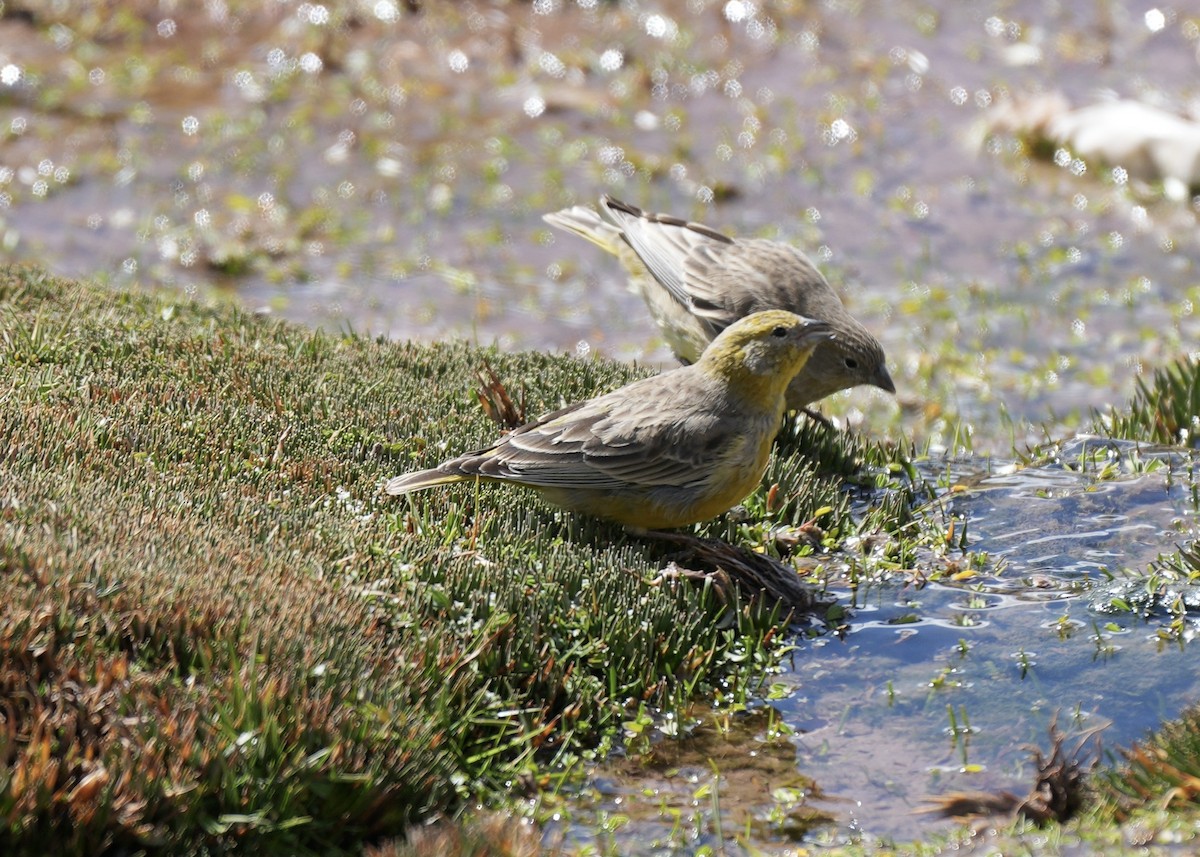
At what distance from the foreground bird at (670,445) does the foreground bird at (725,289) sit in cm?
132

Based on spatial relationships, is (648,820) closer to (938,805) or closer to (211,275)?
(938,805)

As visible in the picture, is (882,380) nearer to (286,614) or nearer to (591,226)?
(591,226)

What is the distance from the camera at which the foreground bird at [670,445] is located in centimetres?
619

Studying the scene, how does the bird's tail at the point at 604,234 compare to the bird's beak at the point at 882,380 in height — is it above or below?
below

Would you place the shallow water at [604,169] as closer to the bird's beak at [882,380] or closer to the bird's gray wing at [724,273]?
the bird's beak at [882,380]

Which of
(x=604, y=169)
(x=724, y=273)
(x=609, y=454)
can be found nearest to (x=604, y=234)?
(x=724, y=273)

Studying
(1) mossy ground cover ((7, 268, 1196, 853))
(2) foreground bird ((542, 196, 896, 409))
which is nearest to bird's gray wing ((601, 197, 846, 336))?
(2) foreground bird ((542, 196, 896, 409))

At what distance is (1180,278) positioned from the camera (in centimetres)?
1261

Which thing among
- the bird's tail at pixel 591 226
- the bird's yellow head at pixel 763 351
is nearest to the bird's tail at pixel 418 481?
the bird's yellow head at pixel 763 351

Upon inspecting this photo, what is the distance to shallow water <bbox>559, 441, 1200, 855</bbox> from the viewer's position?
4.86m

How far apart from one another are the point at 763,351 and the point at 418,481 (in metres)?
1.71

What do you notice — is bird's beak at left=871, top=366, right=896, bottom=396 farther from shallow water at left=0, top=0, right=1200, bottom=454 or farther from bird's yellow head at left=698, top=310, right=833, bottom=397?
bird's yellow head at left=698, top=310, right=833, bottom=397

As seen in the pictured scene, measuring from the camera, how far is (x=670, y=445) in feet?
20.5

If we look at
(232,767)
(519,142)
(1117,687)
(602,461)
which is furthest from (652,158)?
(232,767)
